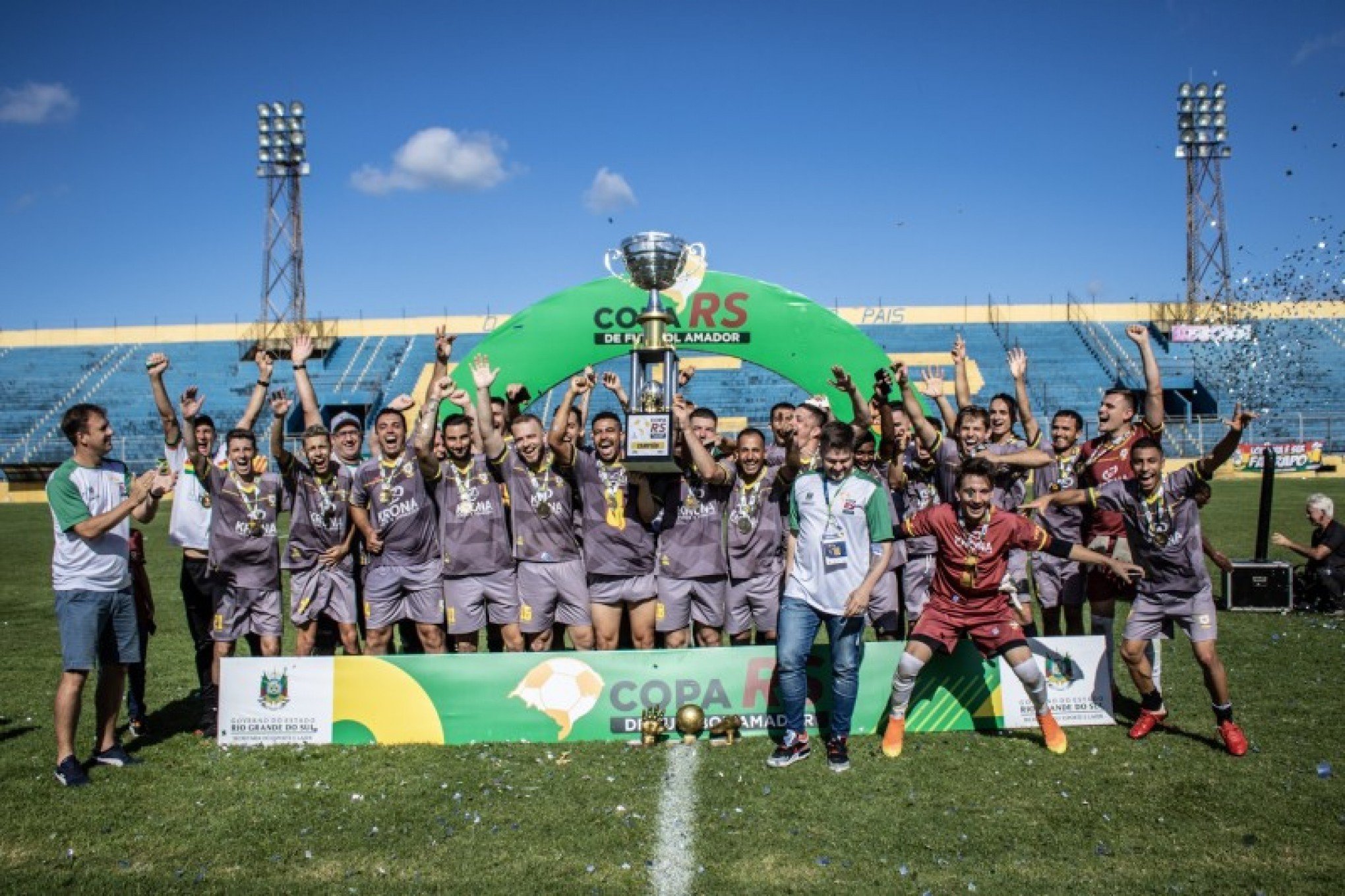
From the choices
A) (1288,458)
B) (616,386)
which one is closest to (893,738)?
(616,386)

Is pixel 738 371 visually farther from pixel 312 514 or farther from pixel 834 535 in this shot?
pixel 834 535

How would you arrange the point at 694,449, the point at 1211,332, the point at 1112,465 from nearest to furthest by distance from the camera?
the point at 694,449 → the point at 1112,465 → the point at 1211,332

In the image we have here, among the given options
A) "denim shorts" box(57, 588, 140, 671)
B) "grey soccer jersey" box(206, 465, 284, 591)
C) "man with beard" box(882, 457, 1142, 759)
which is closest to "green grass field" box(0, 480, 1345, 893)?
"man with beard" box(882, 457, 1142, 759)

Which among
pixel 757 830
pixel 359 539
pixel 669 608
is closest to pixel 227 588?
pixel 359 539

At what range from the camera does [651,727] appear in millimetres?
6191

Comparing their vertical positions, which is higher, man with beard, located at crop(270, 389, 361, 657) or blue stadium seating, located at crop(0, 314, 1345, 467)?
blue stadium seating, located at crop(0, 314, 1345, 467)

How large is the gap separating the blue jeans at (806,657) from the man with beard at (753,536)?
95 centimetres

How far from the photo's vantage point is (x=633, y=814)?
5.09 metres

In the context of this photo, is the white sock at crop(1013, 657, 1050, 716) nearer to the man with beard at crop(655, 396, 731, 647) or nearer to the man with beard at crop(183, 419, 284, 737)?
the man with beard at crop(655, 396, 731, 647)

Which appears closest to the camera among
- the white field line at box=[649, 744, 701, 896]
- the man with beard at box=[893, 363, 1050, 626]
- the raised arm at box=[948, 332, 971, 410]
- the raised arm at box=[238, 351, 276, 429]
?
the white field line at box=[649, 744, 701, 896]

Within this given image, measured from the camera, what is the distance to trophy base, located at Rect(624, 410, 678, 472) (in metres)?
6.34

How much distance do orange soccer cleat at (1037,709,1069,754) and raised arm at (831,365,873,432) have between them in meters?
2.22

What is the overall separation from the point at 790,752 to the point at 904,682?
863 mm

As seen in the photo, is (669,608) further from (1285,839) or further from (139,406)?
(139,406)
